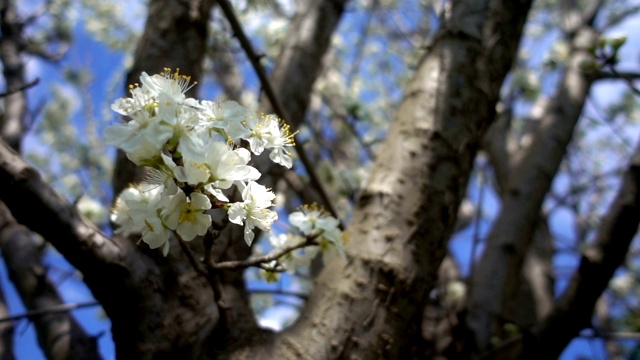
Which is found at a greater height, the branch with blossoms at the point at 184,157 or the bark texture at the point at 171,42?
the bark texture at the point at 171,42

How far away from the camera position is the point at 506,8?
5.34ft

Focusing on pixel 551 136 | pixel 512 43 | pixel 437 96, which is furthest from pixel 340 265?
pixel 551 136

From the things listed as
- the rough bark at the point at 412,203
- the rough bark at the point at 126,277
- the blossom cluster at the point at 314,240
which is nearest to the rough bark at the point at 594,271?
the rough bark at the point at 412,203

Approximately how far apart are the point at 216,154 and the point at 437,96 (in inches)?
35.3

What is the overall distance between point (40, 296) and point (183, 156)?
4.01ft

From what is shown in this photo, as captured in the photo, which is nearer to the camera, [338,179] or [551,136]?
[551,136]

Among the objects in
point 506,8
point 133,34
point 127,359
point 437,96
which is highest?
point 133,34

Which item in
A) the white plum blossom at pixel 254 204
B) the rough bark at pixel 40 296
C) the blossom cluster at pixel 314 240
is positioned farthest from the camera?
the rough bark at pixel 40 296

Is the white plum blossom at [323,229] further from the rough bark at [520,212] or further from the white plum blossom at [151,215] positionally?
the rough bark at [520,212]

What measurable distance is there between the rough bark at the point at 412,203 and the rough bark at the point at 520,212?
599 millimetres

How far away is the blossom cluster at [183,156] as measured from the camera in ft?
2.31

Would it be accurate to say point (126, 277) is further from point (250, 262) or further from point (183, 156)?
point (183, 156)

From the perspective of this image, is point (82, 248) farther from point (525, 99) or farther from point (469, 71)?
point (525, 99)

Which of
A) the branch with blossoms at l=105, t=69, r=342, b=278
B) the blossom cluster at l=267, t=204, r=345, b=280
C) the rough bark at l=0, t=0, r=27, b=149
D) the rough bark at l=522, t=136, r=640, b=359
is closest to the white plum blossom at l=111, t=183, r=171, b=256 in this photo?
the branch with blossoms at l=105, t=69, r=342, b=278
